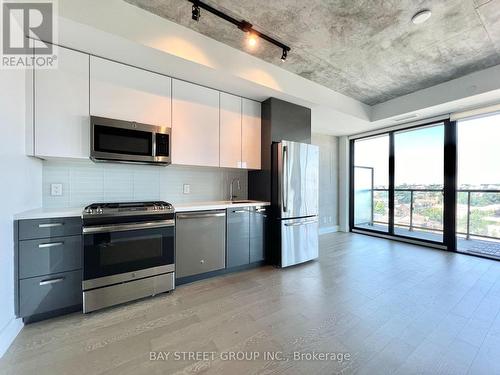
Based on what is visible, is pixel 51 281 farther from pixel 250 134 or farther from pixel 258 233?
pixel 250 134

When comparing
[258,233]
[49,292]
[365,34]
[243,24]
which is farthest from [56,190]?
[365,34]

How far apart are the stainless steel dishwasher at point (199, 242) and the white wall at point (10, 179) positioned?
129 cm

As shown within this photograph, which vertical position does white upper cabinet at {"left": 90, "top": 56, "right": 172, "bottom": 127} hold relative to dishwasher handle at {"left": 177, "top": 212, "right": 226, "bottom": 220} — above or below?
above

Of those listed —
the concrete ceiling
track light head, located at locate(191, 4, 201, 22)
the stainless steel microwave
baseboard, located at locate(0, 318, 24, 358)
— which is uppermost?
the concrete ceiling

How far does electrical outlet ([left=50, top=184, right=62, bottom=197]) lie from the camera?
227 cm

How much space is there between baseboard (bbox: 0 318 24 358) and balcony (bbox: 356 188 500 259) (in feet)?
19.5

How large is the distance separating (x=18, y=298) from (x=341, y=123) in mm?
5189

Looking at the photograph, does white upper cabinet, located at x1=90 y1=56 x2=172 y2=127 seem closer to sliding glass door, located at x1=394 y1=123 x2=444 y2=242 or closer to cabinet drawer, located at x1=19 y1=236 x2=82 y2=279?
cabinet drawer, located at x1=19 y1=236 x2=82 y2=279

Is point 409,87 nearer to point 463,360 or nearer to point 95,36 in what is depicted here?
point 463,360

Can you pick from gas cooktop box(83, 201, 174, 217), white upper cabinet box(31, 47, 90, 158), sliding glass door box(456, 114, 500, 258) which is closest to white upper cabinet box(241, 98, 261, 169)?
gas cooktop box(83, 201, 174, 217)

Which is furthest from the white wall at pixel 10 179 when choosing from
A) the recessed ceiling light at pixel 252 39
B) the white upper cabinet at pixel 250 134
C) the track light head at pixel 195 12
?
the white upper cabinet at pixel 250 134

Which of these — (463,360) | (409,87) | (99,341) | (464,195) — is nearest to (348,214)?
(464,195)

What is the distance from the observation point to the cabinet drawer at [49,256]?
174 cm

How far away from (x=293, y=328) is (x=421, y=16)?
3.08 meters
